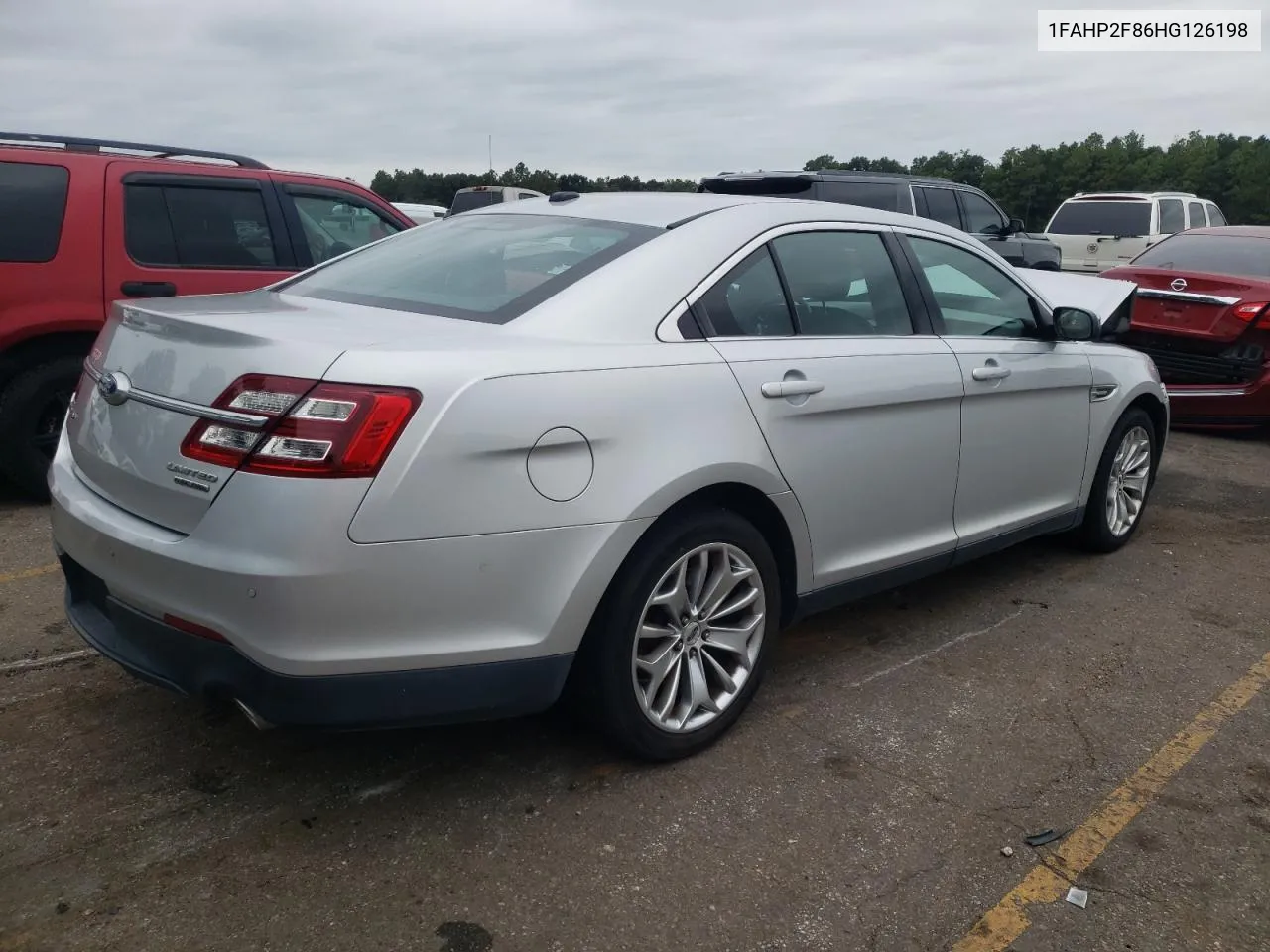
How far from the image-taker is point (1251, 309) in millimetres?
7355

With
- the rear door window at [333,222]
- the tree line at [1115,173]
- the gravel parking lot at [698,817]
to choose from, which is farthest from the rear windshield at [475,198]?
the tree line at [1115,173]

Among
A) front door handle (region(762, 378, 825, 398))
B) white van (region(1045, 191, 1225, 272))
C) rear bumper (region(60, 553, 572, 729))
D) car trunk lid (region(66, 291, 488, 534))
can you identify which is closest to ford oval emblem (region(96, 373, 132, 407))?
car trunk lid (region(66, 291, 488, 534))

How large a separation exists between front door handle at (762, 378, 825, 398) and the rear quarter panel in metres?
0.11

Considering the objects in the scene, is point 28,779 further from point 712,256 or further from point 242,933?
point 712,256

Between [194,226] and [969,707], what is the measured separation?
458 cm

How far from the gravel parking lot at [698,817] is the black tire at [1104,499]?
3.42 ft

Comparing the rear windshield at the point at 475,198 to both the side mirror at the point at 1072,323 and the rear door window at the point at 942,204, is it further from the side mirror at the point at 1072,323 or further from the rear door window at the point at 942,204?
the side mirror at the point at 1072,323

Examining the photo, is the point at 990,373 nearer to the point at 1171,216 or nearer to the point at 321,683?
the point at 321,683

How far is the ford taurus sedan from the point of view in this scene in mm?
2357

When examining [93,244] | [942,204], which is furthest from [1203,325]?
[93,244]

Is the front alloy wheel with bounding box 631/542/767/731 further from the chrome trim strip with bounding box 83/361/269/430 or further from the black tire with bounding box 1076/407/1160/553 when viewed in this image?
the black tire with bounding box 1076/407/1160/553

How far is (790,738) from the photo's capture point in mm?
3234

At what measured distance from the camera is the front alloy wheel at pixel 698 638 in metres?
2.91

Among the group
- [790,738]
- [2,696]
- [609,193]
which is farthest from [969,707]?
[2,696]
